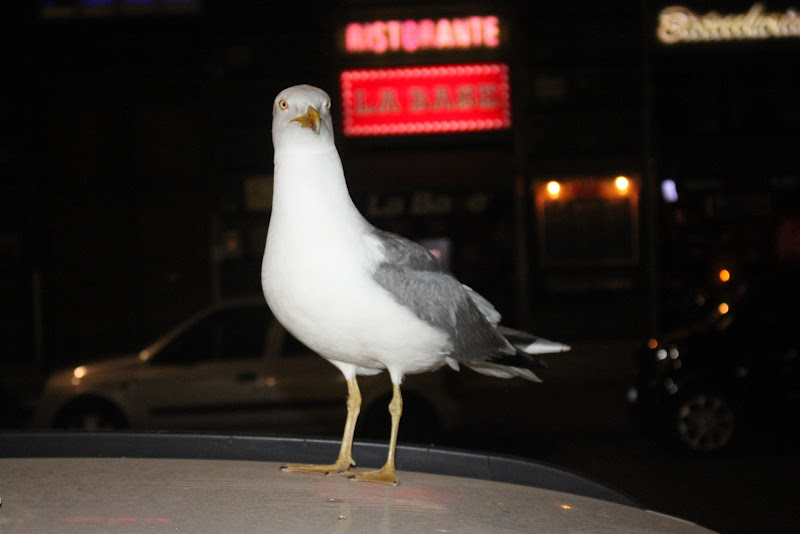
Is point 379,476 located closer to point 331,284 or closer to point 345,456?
point 345,456

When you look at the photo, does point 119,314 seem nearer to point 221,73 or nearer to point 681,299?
point 221,73

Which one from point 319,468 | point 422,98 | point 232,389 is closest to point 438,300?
point 319,468

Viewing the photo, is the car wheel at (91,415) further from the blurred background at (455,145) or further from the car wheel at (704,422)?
the blurred background at (455,145)

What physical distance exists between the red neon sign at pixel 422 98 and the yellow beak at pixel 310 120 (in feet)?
40.1

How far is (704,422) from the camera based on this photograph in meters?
8.28

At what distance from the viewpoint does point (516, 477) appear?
2.24 metres

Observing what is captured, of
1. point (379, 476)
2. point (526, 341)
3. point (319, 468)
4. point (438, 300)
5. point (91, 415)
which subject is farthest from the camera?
point (91, 415)

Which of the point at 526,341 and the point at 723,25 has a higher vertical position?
the point at 723,25

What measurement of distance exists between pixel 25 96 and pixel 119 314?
3.46 meters

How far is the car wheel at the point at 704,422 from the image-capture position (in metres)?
8.24

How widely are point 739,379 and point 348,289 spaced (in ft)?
22.2

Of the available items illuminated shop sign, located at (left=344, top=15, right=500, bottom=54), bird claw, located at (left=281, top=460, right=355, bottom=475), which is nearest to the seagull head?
bird claw, located at (left=281, top=460, right=355, bottom=475)

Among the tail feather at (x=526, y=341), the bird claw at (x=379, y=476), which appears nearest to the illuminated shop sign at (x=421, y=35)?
the tail feather at (x=526, y=341)

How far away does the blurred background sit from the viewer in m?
14.6
